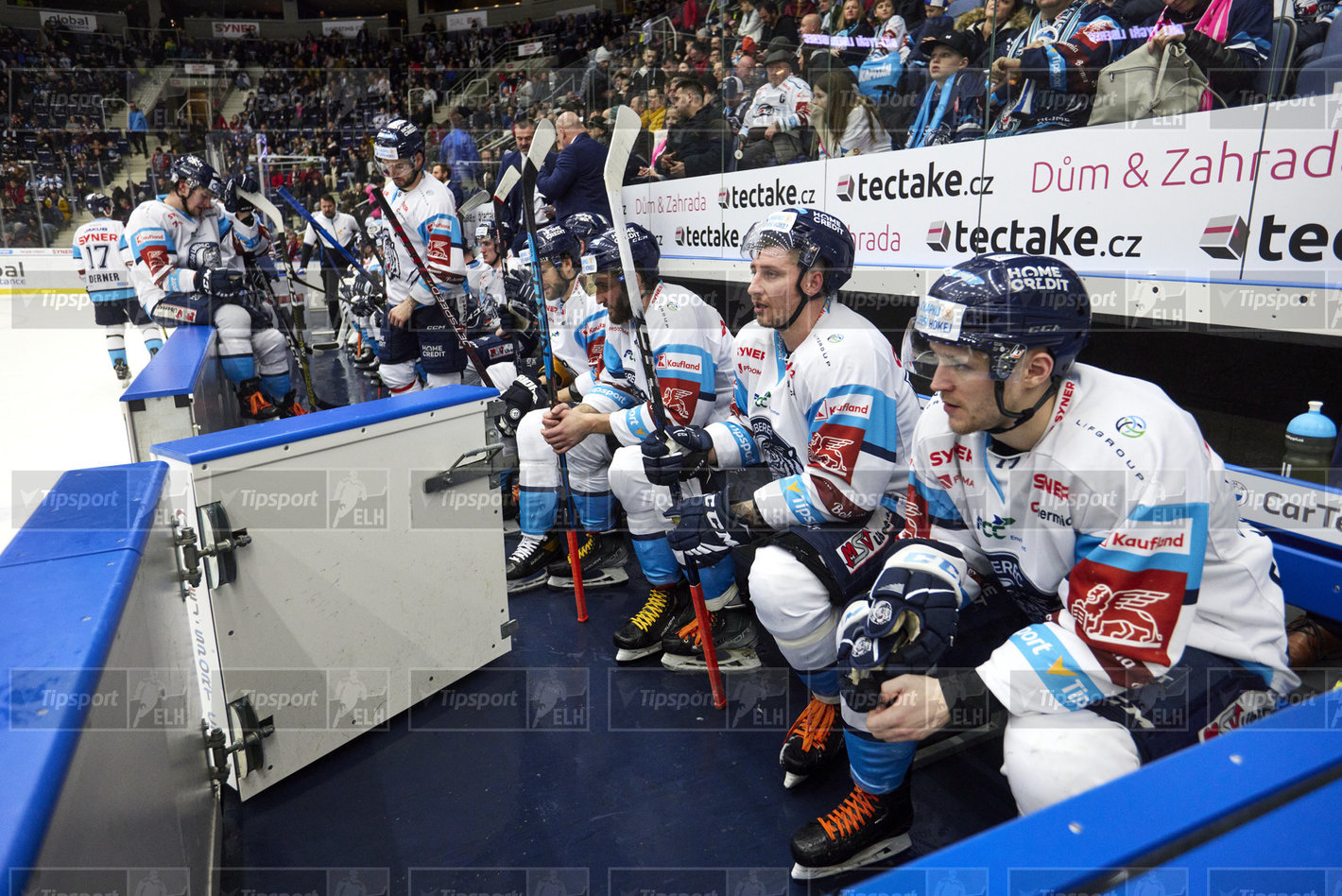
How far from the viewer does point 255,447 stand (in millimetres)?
2100

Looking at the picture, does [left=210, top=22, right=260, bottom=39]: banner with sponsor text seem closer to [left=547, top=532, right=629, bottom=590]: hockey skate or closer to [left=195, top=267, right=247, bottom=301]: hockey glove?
[left=195, top=267, right=247, bottom=301]: hockey glove

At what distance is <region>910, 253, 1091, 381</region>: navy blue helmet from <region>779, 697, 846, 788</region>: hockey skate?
3.82 feet

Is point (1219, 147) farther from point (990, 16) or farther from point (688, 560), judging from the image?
point (688, 560)

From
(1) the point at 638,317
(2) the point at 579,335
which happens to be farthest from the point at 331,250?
(1) the point at 638,317

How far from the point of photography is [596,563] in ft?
12.2

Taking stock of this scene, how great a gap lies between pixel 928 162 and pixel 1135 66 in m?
1.13

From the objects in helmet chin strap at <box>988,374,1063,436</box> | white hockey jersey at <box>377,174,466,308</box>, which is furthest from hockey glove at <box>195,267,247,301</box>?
helmet chin strap at <box>988,374,1063,436</box>

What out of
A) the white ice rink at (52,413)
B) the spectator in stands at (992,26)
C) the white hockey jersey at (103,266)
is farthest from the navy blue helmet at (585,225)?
the white hockey jersey at (103,266)

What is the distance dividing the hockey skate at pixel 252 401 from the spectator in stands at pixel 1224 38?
5.46 metres

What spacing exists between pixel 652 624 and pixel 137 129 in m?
18.8

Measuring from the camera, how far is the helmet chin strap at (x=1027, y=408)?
5.04 ft

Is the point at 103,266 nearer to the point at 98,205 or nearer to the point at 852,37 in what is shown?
the point at 852,37

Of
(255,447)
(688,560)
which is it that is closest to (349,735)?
(255,447)

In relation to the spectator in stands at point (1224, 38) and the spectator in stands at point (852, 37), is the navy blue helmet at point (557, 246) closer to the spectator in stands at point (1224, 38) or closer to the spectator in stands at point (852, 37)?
the spectator in stands at point (852, 37)
